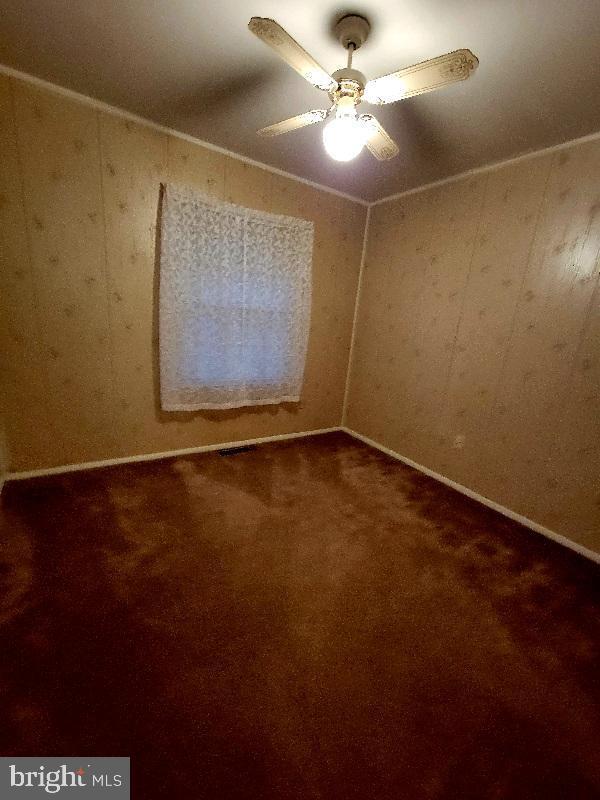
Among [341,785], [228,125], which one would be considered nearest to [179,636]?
[341,785]

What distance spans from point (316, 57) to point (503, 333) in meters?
1.87

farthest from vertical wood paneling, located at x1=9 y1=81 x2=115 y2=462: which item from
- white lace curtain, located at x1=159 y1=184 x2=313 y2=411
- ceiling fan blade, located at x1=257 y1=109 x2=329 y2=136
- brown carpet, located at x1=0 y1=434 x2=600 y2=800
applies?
ceiling fan blade, located at x1=257 y1=109 x2=329 y2=136

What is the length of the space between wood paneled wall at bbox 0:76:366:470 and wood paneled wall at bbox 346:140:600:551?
3.89 feet

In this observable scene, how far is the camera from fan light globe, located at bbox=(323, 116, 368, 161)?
4.10ft

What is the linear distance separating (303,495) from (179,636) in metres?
1.20

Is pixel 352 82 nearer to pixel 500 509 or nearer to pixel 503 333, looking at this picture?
pixel 503 333

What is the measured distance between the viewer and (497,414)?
7.72ft

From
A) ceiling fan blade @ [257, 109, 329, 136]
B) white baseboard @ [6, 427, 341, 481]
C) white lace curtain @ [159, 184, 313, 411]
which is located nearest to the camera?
ceiling fan blade @ [257, 109, 329, 136]

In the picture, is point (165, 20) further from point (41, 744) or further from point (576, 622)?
point (576, 622)

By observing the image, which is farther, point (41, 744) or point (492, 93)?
point (492, 93)

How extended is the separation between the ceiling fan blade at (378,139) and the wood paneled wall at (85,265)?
1309 millimetres

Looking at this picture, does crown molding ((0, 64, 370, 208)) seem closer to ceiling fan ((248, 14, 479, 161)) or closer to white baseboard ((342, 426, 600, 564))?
ceiling fan ((248, 14, 479, 161))

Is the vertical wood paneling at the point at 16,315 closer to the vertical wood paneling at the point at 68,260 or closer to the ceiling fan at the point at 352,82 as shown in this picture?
the vertical wood paneling at the point at 68,260

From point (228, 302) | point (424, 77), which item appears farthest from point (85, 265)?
point (424, 77)
